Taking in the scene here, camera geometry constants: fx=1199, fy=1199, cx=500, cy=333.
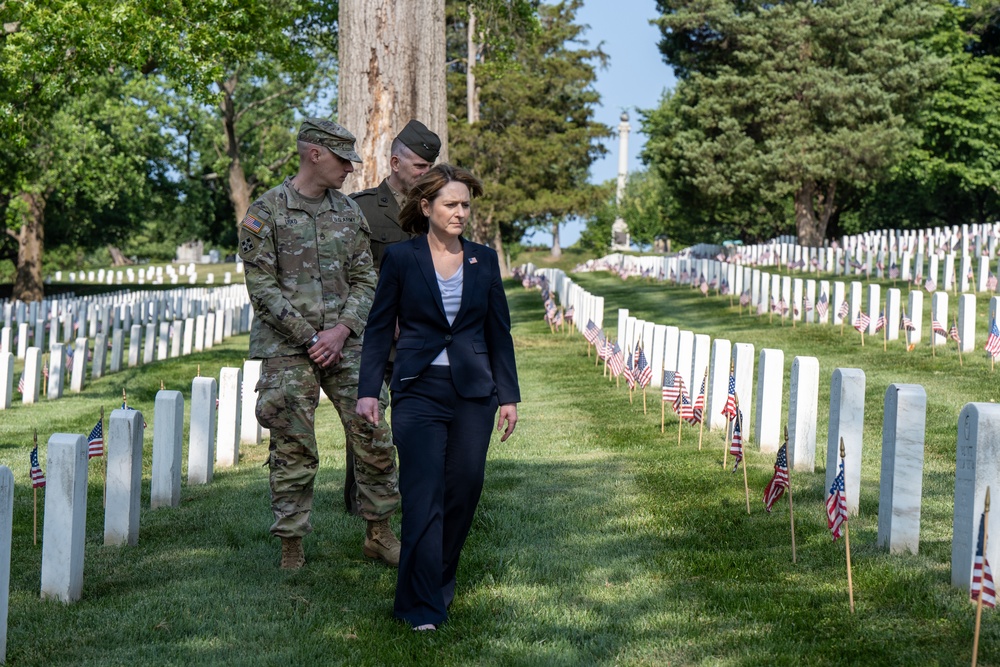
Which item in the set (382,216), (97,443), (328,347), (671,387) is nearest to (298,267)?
(328,347)

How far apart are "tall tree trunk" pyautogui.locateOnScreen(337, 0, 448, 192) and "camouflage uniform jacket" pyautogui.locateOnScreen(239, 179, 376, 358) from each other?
569cm

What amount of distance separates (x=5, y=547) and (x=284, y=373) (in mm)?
1756

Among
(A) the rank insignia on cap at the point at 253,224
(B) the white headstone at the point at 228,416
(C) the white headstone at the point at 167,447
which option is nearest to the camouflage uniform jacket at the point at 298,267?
(A) the rank insignia on cap at the point at 253,224

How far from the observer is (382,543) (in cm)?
647

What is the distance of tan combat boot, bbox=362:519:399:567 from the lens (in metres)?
6.45

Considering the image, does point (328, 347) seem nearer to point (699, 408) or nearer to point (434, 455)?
point (434, 455)

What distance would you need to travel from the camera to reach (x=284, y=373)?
617cm

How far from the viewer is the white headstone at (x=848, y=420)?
6.63 metres

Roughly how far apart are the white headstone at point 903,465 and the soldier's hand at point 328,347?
9.07ft

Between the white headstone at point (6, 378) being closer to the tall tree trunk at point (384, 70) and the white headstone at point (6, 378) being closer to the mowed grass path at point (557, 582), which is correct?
the mowed grass path at point (557, 582)

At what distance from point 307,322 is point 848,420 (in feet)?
9.95

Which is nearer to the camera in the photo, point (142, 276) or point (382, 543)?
point (382, 543)

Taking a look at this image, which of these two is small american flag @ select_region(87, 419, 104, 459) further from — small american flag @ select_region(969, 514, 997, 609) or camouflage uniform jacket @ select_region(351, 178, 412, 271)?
small american flag @ select_region(969, 514, 997, 609)

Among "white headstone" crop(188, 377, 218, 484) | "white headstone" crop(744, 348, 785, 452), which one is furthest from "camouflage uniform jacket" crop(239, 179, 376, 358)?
"white headstone" crop(744, 348, 785, 452)
